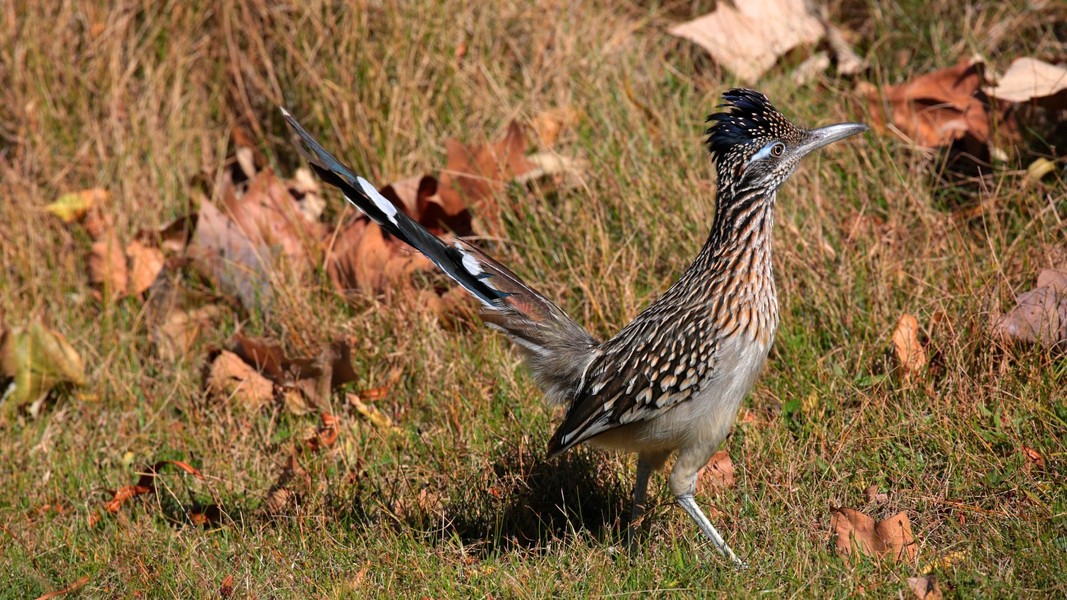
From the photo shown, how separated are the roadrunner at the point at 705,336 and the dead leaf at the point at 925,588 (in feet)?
2.12

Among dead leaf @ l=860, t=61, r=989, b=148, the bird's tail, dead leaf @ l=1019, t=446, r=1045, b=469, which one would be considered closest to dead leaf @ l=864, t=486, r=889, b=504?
dead leaf @ l=1019, t=446, r=1045, b=469

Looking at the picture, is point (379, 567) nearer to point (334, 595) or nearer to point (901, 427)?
point (334, 595)

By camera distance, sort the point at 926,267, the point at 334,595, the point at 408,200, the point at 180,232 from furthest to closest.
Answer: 1. the point at 180,232
2. the point at 408,200
3. the point at 926,267
4. the point at 334,595

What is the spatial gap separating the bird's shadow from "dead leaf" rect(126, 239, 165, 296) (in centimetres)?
284

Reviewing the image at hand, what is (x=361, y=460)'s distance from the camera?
5711 millimetres

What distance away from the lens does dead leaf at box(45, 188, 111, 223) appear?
7.71 m

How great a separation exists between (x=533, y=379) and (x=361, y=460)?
938mm

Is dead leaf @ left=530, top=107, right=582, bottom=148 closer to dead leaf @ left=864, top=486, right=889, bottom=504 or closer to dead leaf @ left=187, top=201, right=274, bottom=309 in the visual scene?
dead leaf @ left=187, top=201, right=274, bottom=309

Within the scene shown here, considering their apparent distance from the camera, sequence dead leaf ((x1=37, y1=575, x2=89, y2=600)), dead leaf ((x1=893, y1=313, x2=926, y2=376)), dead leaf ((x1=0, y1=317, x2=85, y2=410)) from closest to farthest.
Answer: dead leaf ((x1=37, y1=575, x2=89, y2=600)), dead leaf ((x1=893, y1=313, x2=926, y2=376)), dead leaf ((x1=0, y1=317, x2=85, y2=410))

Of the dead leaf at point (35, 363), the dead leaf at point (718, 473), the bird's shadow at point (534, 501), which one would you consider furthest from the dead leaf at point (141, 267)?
the dead leaf at point (718, 473)

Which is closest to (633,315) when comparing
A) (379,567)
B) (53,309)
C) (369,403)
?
(369,403)

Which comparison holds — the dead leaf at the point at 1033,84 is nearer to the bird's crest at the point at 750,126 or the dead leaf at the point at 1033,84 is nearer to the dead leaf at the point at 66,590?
the bird's crest at the point at 750,126

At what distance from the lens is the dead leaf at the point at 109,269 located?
23.8ft

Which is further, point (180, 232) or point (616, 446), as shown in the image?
point (180, 232)
